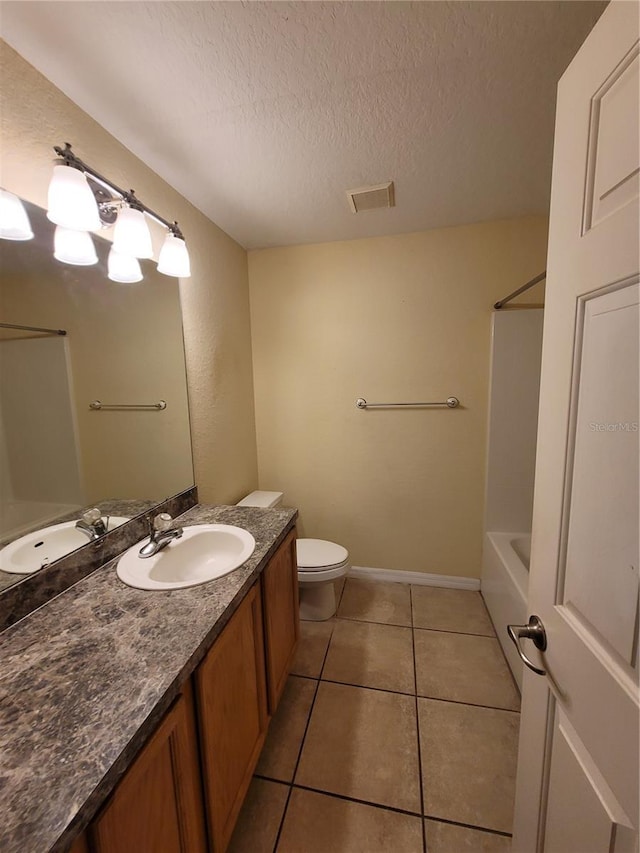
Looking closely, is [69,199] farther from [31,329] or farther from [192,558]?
[192,558]

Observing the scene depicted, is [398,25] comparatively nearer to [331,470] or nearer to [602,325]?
[602,325]

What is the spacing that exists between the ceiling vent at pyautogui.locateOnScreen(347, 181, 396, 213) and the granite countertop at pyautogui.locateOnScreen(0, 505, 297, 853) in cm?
170

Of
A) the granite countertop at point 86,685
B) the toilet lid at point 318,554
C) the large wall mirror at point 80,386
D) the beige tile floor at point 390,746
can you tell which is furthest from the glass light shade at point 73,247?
the beige tile floor at point 390,746

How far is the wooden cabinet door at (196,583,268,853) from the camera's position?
2.68 ft

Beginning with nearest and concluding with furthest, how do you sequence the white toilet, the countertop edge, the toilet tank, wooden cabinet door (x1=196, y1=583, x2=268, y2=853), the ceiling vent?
the countertop edge < wooden cabinet door (x1=196, y1=583, x2=268, y2=853) < the ceiling vent < the white toilet < the toilet tank

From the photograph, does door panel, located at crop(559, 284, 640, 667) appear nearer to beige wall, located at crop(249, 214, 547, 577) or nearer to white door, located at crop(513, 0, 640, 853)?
white door, located at crop(513, 0, 640, 853)

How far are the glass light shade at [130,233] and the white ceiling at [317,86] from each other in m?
0.19

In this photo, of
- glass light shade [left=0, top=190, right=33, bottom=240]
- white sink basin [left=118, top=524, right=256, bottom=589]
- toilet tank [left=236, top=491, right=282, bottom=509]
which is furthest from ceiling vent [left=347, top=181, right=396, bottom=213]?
toilet tank [left=236, top=491, right=282, bottom=509]

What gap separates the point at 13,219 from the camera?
898 mm

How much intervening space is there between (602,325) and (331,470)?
1854 mm

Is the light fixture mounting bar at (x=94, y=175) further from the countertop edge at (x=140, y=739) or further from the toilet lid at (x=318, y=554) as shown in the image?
the toilet lid at (x=318, y=554)

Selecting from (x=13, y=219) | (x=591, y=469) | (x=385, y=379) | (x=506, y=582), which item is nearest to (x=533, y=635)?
(x=591, y=469)

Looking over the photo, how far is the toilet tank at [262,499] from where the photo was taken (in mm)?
2068

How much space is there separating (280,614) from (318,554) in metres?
0.61
